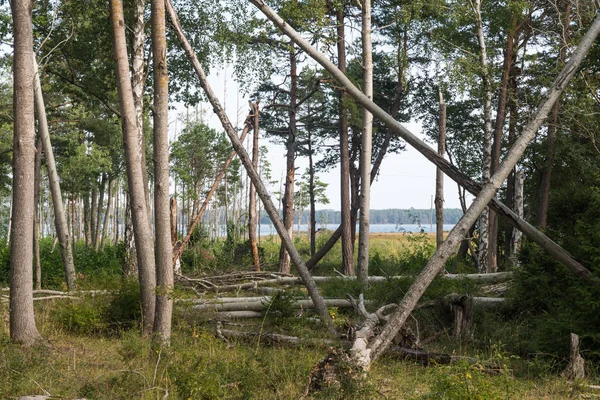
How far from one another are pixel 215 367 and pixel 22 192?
351cm

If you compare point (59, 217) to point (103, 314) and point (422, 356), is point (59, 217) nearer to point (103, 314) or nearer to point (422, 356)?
point (103, 314)

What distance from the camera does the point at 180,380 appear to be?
19.9ft

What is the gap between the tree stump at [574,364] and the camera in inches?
280

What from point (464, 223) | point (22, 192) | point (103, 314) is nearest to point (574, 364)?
point (464, 223)

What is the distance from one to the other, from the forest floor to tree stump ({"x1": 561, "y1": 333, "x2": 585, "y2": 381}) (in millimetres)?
124

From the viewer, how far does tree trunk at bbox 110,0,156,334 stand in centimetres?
853

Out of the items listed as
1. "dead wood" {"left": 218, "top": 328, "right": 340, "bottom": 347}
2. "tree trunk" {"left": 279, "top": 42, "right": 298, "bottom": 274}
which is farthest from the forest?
"tree trunk" {"left": 279, "top": 42, "right": 298, "bottom": 274}

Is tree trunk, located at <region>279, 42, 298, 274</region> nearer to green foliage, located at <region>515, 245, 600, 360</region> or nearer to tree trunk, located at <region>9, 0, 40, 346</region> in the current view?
green foliage, located at <region>515, 245, 600, 360</region>

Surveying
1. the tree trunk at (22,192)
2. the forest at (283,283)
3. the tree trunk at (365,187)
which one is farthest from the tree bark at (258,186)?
the tree trunk at (365,187)

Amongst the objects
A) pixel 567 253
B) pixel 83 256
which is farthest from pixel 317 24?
pixel 83 256

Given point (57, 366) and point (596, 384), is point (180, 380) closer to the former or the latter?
point (57, 366)

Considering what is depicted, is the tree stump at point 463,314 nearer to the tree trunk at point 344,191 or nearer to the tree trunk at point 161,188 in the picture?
the tree trunk at point 161,188

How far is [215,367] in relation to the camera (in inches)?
259

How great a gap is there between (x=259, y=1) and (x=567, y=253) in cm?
514
